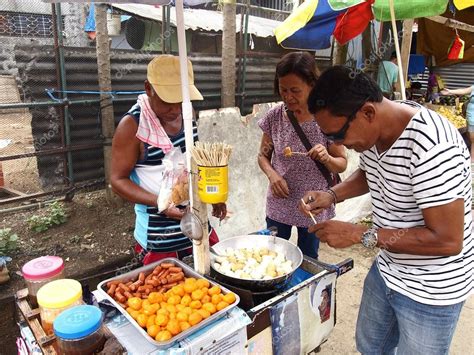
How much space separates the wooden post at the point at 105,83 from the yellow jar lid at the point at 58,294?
299 centimetres

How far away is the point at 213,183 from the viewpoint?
149 cm

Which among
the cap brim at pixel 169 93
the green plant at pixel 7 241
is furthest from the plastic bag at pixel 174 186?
the green plant at pixel 7 241

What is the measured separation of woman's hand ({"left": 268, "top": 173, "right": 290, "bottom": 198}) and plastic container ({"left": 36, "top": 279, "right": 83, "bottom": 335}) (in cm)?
145

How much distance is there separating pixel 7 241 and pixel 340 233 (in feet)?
11.2

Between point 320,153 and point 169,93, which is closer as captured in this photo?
point 169,93

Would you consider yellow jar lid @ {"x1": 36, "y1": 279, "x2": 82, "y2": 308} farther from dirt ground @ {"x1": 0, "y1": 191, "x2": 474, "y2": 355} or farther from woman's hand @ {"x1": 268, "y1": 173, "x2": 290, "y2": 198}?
dirt ground @ {"x1": 0, "y1": 191, "x2": 474, "y2": 355}

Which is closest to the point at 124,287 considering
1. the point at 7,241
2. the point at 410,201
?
the point at 410,201

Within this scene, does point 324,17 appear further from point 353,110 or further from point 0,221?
point 0,221

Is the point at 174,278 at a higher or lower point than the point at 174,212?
lower

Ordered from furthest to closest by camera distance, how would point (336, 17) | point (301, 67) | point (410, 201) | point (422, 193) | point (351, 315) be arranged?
point (336, 17) → point (351, 315) → point (301, 67) → point (410, 201) → point (422, 193)

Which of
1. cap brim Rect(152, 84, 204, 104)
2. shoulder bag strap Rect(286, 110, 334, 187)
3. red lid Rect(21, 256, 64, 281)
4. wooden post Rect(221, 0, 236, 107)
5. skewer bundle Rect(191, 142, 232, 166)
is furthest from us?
wooden post Rect(221, 0, 236, 107)

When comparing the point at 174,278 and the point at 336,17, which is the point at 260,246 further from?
the point at 336,17

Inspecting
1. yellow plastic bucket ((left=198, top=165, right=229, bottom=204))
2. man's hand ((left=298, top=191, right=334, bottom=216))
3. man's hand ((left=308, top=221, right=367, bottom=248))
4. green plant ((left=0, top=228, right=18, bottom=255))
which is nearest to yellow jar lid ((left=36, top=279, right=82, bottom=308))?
yellow plastic bucket ((left=198, top=165, right=229, bottom=204))

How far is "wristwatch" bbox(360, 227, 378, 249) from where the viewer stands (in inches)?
62.3
